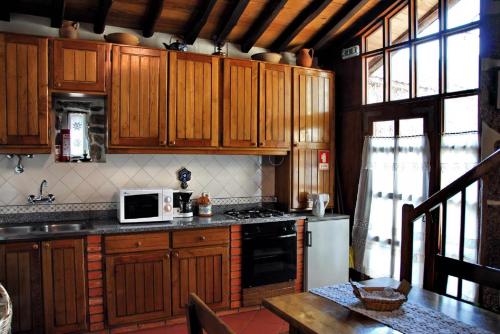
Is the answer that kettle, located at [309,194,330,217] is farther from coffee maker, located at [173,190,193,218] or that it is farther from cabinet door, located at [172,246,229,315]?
coffee maker, located at [173,190,193,218]

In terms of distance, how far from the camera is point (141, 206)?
3.58 meters

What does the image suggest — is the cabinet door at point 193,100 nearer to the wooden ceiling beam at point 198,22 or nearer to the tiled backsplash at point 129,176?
the wooden ceiling beam at point 198,22

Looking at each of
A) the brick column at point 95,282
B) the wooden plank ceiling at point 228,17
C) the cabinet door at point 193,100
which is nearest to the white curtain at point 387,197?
the wooden plank ceiling at point 228,17

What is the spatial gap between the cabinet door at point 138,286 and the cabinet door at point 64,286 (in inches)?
8.4

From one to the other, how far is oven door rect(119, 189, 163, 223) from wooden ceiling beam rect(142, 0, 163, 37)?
157 centimetres

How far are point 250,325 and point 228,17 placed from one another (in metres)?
2.95

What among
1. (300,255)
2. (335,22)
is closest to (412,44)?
(335,22)

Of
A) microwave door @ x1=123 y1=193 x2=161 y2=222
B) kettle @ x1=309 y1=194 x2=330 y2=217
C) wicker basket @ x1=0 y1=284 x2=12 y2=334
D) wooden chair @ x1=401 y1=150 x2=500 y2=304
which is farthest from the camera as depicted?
kettle @ x1=309 y1=194 x2=330 y2=217

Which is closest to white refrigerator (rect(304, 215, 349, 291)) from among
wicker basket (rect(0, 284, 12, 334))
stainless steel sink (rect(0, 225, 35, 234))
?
stainless steel sink (rect(0, 225, 35, 234))

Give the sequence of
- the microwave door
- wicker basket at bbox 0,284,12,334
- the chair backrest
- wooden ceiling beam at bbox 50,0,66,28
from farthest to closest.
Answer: the microwave door
wooden ceiling beam at bbox 50,0,66,28
wicker basket at bbox 0,284,12,334
the chair backrest

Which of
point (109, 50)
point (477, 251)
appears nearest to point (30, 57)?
point (109, 50)

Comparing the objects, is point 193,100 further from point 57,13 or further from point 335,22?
point 335,22

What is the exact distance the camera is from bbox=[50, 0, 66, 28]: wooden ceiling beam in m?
3.31

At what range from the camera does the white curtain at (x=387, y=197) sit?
12.4 ft
